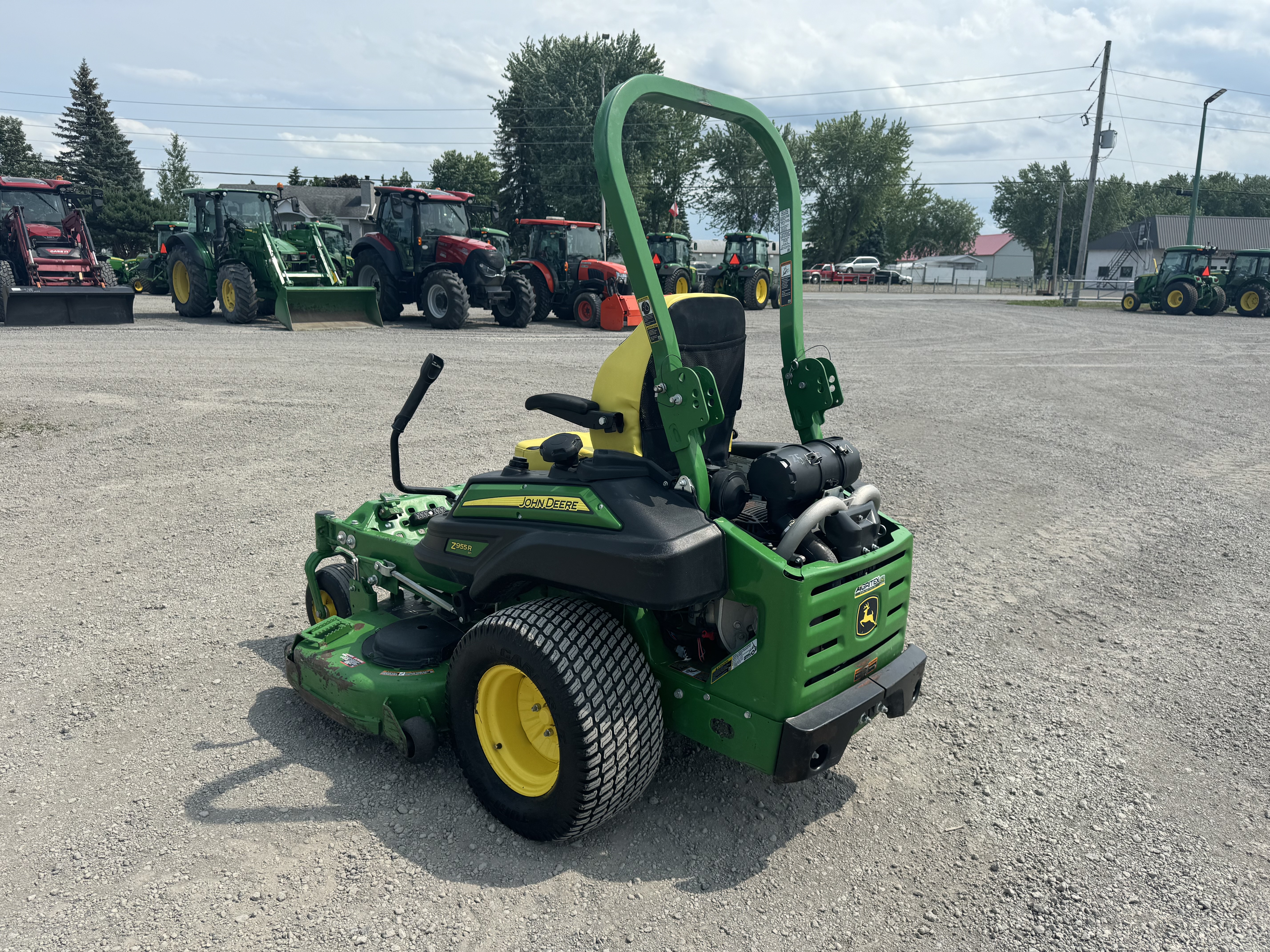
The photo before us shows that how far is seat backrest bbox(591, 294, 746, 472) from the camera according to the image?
108 inches

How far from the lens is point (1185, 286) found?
1072 inches

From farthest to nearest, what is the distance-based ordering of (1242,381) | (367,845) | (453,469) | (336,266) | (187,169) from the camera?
1. (187,169)
2. (336,266)
3. (1242,381)
4. (453,469)
5. (367,845)

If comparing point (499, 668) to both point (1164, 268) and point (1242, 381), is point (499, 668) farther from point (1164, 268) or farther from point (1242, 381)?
point (1164, 268)

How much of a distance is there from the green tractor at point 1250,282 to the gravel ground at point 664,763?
24641mm

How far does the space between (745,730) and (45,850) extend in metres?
2.18

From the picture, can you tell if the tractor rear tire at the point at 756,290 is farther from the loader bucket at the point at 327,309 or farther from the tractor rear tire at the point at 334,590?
the tractor rear tire at the point at 334,590

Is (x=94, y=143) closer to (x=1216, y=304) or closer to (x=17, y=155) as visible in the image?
(x=17, y=155)

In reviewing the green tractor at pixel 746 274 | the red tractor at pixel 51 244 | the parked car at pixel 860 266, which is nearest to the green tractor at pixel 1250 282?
the green tractor at pixel 746 274

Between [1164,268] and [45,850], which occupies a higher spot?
[1164,268]

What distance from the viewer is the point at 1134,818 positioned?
2.88 meters

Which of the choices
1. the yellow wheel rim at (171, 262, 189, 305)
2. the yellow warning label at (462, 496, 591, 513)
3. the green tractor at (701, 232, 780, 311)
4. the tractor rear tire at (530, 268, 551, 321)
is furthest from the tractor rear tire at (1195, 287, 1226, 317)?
the yellow warning label at (462, 496, 591, 513)

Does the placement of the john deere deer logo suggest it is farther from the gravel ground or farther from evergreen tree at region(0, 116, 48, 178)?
evergreen tree at region(0, 116, 48, 178)

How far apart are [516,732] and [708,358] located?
4.73ft

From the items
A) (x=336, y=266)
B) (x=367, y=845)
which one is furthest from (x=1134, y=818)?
(x=336, y=266)
